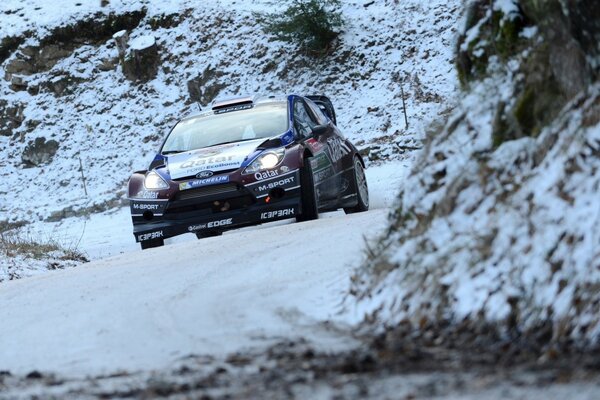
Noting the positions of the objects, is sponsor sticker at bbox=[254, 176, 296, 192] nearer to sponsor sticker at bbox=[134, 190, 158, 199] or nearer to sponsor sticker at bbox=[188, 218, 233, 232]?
sponsor sticker at bbox=[188, 218, 233, 232]

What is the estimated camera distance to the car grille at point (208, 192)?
11.9 meters

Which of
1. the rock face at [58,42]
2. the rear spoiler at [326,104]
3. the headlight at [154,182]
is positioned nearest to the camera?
the headlight at [154,182]

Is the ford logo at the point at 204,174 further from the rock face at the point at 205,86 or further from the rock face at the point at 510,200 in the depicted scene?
the rock face at the point at 205,86

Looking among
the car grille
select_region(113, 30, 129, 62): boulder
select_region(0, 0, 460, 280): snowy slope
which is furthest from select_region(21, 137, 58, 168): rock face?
the car grille

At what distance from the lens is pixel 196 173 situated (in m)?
12.0

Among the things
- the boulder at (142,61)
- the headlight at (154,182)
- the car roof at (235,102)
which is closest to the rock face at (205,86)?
the boulder at (142,61)

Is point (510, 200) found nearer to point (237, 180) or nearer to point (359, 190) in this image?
point (237, 180)

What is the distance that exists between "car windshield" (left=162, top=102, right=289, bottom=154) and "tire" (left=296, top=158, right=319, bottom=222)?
0.76 metres

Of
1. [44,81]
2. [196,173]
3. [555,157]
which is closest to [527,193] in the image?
[555,157]

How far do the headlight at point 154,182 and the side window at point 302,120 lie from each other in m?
1.63

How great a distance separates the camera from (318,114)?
14.2m

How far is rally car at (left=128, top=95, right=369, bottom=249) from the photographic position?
11914mm

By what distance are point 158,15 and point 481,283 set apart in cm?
2460

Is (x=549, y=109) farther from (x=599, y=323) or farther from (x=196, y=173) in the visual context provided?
(x=196, y=173)
